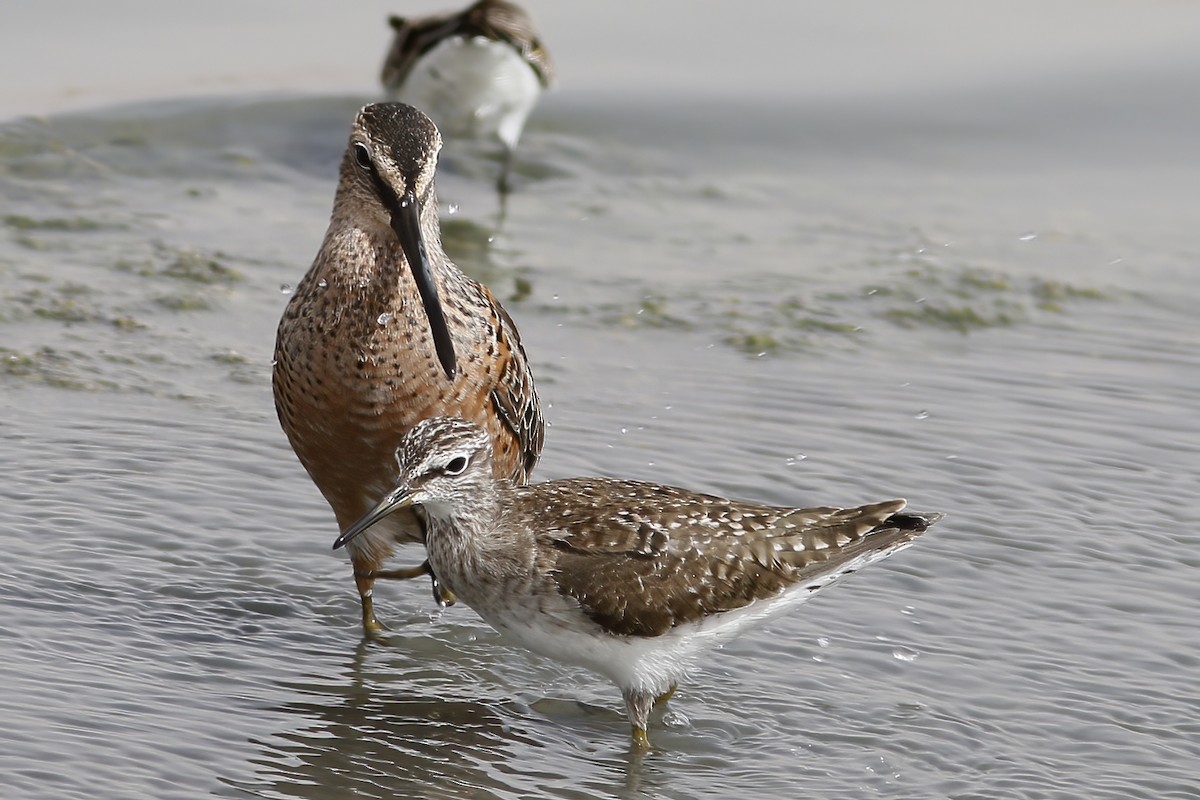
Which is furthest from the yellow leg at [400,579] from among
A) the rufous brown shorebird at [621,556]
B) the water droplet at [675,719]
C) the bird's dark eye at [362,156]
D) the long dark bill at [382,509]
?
the bird's dark eye at [362,156]

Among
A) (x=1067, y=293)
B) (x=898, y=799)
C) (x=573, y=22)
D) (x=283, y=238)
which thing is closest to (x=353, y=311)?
(x=898, y=799)

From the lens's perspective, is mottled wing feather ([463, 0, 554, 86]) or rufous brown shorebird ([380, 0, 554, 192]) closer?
rufous brown shorebird ([380, 0, 554, 192])

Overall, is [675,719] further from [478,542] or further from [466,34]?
[466,34]

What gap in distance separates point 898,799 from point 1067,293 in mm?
6697

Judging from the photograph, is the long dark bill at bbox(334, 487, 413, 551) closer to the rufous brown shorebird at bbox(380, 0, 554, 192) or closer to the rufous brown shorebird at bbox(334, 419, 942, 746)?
the rufous brown shorebird at bbox(334, 419, 942, 746)

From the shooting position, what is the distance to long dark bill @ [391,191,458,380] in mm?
7355

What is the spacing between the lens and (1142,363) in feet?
36.4

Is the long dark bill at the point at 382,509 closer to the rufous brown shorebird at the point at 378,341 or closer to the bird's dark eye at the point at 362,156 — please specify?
the rufous brown shorebird at the point at 378,341

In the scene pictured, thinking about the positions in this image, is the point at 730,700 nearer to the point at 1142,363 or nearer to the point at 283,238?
the point at 1142,363

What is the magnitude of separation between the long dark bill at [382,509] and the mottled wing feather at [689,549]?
22.0 inches

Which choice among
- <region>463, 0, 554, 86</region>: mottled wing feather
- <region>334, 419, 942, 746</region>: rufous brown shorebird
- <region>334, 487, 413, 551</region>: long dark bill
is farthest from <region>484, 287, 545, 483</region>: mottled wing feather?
<region>463, 0, 554, 86</region>: mottled wing feather

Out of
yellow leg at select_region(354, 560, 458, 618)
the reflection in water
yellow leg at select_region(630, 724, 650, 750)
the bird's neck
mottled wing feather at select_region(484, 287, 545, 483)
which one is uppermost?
mottled wing feather at select_region(484, 287, 545, 483)

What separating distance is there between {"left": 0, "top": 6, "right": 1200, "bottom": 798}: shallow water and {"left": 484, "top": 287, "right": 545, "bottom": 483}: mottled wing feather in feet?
2.77

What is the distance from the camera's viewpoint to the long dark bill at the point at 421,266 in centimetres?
736
